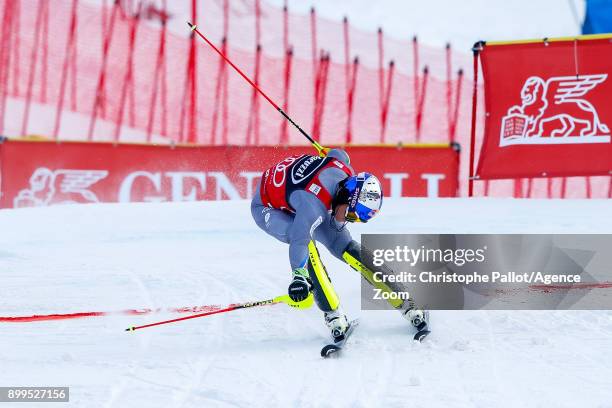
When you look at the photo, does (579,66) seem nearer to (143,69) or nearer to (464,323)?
(464,323)

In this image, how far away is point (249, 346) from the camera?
4293 millimetres

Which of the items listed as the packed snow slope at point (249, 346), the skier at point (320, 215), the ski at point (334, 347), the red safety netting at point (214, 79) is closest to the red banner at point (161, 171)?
the packed snow slope at point (249, 346)

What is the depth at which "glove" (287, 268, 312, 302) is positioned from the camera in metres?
4.02

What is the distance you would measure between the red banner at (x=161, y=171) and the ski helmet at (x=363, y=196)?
5.42m

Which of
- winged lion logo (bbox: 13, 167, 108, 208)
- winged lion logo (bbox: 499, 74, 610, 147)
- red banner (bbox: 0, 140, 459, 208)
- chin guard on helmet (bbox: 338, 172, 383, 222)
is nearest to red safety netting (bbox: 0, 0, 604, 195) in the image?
Answer: red banner (bbox: 0, 140, 459, 208)

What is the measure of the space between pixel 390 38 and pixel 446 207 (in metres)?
6.48

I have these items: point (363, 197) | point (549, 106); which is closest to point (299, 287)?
point (363, 197)

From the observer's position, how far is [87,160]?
999 cm

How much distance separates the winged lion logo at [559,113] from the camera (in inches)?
352

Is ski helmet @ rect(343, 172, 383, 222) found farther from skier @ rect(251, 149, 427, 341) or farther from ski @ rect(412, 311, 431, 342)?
ski @ rect(412, 311, 431, 342)

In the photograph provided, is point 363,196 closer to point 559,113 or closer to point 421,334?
point 421,334

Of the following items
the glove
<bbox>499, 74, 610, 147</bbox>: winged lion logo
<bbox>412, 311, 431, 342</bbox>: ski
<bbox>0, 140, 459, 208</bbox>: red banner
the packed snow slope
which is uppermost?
<bbox>499, 74, 610, 147</bbox>: winged lion logo

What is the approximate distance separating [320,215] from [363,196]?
9.8 inches

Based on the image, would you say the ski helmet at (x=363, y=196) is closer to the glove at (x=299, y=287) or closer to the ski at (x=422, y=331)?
the glove at (x=299, y=287)
